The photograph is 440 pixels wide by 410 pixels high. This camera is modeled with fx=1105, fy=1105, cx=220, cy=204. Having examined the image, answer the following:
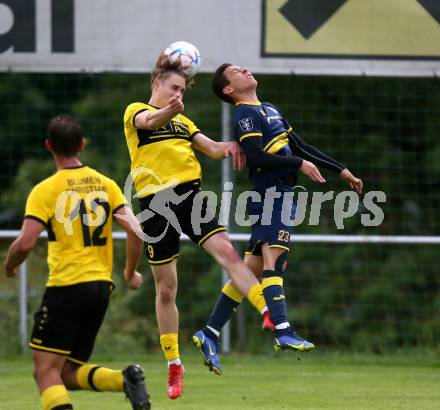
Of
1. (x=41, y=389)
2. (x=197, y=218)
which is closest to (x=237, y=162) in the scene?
(x=197, y=218)

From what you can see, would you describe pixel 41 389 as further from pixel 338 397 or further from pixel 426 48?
pixel 426 48

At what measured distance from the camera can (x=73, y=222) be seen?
528 cm

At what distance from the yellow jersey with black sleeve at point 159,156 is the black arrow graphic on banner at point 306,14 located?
3466 mm

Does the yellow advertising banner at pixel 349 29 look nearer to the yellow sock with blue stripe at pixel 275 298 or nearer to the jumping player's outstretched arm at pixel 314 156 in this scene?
the jumping player's outstretched arm at pixel 314 156

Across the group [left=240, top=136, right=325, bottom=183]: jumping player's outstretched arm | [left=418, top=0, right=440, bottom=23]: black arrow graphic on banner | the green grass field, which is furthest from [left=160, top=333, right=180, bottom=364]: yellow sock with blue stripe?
[left=418, top=0, right=440, bottom=23]: black arrow graphic on banner

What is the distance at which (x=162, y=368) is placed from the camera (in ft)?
31.3

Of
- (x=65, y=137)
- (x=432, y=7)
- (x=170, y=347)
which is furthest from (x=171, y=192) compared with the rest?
(x=432, y=7)

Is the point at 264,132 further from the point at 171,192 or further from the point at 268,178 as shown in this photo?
the point at 171,192

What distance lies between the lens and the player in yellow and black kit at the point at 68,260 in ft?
17.3

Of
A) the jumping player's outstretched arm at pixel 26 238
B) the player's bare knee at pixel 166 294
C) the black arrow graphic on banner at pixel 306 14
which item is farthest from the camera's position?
the black arrow graphic on banner at pixel 306 14

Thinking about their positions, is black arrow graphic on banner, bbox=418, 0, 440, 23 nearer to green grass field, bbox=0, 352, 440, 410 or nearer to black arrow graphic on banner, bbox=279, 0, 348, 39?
black arrow graphic on banner, bbox=279, 0, 348, 39

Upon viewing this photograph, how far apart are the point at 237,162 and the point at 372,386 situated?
250 centimetres

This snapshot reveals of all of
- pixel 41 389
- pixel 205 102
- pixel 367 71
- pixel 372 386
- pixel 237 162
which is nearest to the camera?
pixel 41 389

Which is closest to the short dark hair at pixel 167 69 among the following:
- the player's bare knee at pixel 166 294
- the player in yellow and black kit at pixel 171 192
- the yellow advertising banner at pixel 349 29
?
the player in yellow and black kit at pixel 171 192
